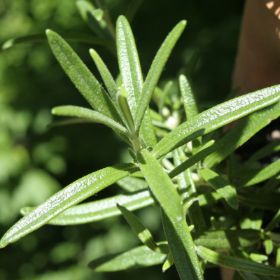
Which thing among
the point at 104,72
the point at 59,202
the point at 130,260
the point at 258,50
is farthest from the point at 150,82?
the point at 258,50

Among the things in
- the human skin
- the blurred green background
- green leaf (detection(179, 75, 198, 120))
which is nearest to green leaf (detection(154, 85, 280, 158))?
green leaf (detection(179, 75, 198, 120))

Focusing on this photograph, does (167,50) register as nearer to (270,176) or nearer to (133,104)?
(133,104)

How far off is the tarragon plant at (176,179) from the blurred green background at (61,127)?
3.53 feet

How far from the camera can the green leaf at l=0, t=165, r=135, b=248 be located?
65cm

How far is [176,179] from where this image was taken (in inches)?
32.5

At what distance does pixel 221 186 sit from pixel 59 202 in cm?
21

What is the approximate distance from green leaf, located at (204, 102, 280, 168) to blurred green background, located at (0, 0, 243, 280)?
1.21 metres

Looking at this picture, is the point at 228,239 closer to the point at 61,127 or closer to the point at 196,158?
the point at 196,158

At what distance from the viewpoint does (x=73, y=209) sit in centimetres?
84

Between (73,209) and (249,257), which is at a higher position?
(73,209)

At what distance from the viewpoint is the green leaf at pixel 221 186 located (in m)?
0.73

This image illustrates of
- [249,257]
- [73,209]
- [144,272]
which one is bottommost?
[144,272]

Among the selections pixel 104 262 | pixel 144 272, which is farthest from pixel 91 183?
pixel 144 272

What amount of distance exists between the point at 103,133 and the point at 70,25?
37 centimetres
